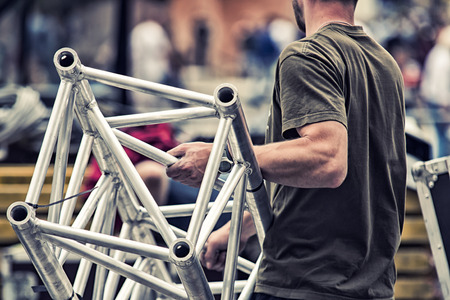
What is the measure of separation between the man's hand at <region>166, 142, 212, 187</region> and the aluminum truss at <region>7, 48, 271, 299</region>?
0.04 meters

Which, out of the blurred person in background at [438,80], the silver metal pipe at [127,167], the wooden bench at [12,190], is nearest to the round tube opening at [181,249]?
the silver metal pipe at [127,167]

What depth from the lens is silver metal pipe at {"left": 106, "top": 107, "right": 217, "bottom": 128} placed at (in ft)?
7.43

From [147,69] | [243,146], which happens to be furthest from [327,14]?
[147,69]

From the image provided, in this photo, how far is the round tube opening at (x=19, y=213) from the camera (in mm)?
2002

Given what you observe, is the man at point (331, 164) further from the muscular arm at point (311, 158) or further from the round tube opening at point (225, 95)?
the round tube opening at point (225, 95)

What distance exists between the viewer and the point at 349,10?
2.44 metres

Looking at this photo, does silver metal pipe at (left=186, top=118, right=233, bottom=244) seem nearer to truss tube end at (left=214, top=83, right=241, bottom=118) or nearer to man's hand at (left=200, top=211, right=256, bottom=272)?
truss tube end at (left=214, top=83, right=241, bottom=118)

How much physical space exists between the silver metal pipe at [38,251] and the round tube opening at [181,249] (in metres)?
0.39

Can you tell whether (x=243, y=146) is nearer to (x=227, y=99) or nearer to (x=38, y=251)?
(x=227, y=99)

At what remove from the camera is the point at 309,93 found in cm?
211

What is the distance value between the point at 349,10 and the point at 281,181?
68 centimetres

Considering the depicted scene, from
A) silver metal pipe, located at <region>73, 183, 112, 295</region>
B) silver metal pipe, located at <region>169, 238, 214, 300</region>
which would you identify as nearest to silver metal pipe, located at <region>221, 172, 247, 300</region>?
silver metal pipe, located at <region>169, 238, 214, 300</region>

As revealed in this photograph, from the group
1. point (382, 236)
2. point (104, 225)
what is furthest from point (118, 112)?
point (382, 236)

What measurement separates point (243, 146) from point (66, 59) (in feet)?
2.03
